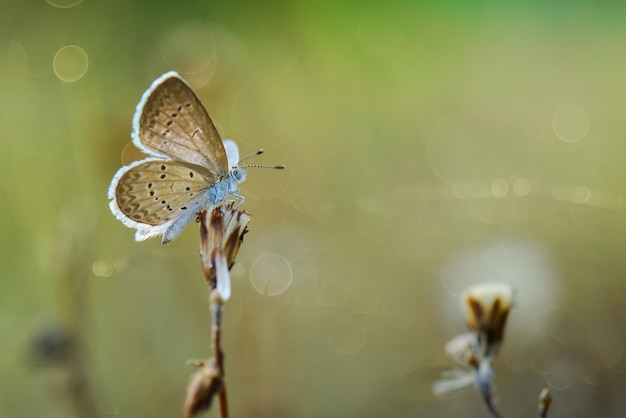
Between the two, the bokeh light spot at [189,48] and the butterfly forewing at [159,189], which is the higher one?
the bokeh light spot at [189,48]

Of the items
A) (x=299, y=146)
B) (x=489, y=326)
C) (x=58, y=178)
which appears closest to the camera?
(x=489, y=326)

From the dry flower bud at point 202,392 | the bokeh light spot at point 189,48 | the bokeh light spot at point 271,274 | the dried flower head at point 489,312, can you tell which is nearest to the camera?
the dry flower bud at point 202,392

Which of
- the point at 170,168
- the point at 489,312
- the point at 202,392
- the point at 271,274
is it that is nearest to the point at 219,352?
the point at 202,392

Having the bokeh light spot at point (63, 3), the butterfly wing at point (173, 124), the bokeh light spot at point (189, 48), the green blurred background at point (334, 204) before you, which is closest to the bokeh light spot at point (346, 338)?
the green blurred background at point (334, 204)

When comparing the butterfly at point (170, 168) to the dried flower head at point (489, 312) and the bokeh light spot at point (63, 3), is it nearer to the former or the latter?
the dried flower head at point (489, 312)

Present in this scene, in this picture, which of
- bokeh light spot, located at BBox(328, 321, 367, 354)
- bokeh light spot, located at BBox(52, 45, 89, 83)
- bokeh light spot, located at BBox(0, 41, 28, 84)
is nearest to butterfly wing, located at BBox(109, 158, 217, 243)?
bokeh light spot, located at BBox(328, 321, 367, 354)

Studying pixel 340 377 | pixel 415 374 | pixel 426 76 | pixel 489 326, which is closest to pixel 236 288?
pixel 340 377

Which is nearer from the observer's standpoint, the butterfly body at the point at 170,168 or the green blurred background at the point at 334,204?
the butterfly body at the point at 170,168

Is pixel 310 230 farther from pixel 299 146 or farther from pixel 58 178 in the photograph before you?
pixel 58 178
